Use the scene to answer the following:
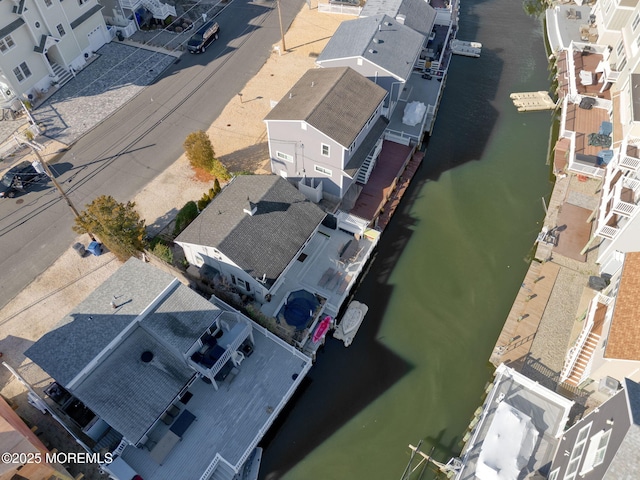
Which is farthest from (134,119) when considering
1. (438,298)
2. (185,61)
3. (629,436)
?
(629,436)

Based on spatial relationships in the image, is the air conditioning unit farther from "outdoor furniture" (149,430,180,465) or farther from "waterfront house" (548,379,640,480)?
"outdoor furniture" (149,430,180,465)

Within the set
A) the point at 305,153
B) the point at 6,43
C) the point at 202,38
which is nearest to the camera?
the point at 305,153

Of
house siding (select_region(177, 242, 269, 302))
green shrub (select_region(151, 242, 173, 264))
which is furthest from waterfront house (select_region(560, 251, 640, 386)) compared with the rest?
green shrub (select_region(151, 242, 173, 264))

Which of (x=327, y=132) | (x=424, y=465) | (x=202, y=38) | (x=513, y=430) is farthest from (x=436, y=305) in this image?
(x=202, y=38)

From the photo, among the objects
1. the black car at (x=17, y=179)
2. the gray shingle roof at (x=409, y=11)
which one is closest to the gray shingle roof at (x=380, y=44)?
the gray shingle roof at (x=409, y=11)

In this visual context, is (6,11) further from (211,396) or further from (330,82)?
(211,396)

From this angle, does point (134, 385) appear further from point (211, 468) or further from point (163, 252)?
point (163, 252)
